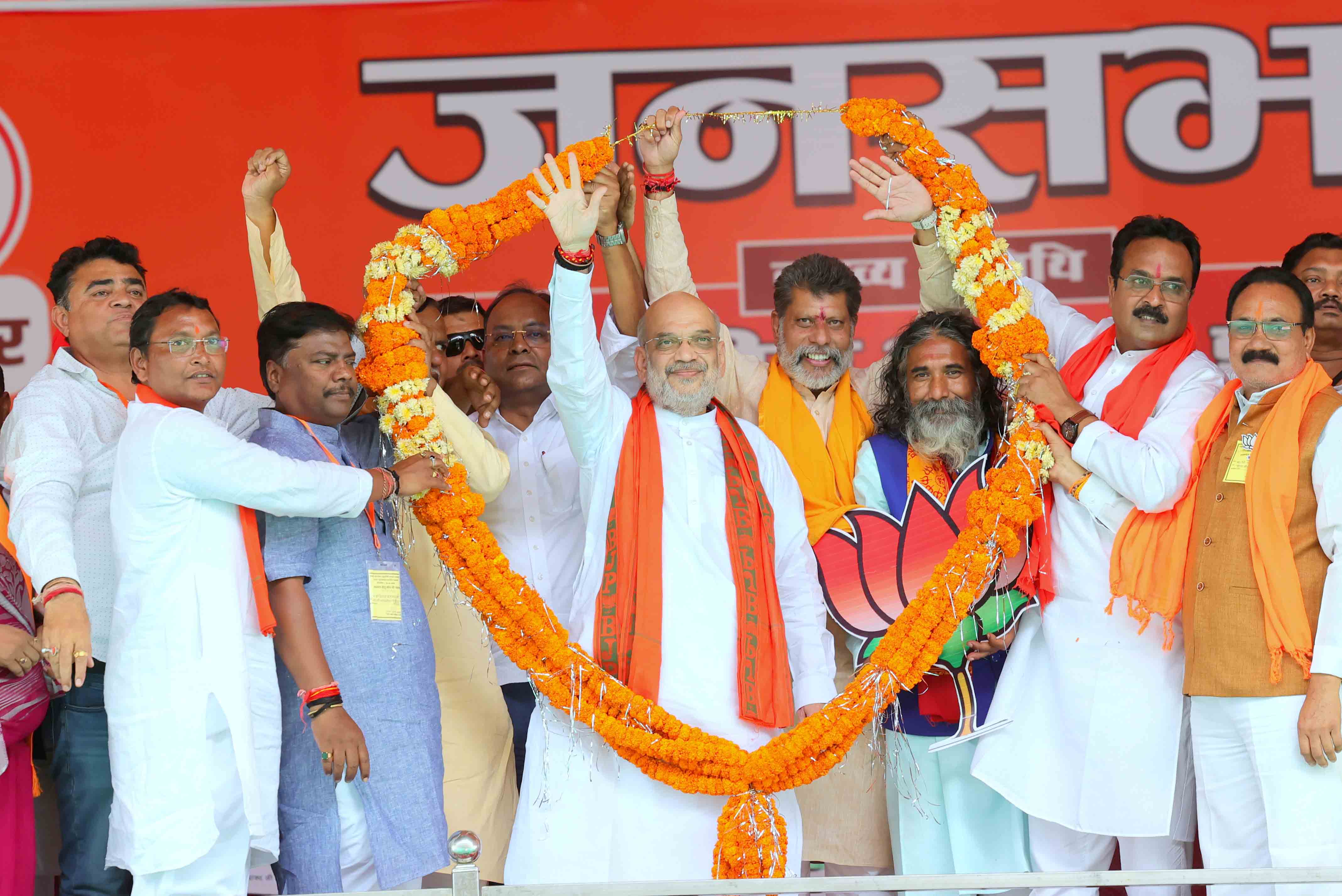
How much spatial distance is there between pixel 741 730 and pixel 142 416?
5.95 ft

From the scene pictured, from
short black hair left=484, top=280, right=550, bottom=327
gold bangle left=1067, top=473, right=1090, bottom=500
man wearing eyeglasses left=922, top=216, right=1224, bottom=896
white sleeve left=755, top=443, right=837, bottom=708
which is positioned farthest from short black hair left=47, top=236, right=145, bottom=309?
gold bangle left=1067, top=473, right=1090, bottom=500

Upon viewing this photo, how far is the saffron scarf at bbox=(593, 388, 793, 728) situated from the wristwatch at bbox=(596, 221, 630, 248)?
720mm

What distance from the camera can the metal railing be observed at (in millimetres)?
2996

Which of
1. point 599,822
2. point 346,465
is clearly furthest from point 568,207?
point 599,822

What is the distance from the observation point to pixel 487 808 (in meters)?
4.38

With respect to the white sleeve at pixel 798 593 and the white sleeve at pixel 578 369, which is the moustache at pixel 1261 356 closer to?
the white sleeve at pixel 798 593

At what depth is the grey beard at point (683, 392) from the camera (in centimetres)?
416

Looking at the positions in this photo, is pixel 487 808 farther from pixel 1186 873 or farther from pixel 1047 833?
pixel 1186 873

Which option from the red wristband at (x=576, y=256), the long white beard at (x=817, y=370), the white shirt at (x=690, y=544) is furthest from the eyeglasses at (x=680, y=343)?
the long white beard at (x=817, y=370)

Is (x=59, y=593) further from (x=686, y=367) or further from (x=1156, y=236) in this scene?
(x=1156, y=236)

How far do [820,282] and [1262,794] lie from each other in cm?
209

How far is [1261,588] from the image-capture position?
375 centimetres

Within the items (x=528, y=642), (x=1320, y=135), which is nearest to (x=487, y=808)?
(x=528, y=642)

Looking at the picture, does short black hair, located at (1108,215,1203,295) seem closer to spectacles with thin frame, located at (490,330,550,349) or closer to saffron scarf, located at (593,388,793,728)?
saffron scarf, located at (593,388,793,728)
